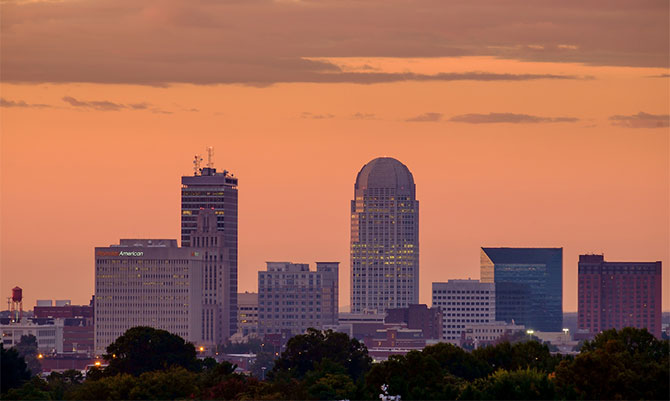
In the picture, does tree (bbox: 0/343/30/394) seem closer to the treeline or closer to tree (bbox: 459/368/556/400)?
the treeline

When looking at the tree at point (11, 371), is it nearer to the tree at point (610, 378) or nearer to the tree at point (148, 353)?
the tree at point (148, 353)

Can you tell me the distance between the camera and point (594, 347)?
155 meters

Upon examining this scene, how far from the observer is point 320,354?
621ft

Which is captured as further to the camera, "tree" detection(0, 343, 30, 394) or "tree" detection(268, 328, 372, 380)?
"tree" detection(268, 328, 372, 380)

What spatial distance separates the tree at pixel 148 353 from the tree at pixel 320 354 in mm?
9359

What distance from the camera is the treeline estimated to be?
5039 inches

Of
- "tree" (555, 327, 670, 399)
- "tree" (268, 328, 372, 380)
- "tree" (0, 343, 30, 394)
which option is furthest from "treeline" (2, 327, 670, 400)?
"tree" (268, 328, 372, 380)

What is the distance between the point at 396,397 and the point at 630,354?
29736 millimetres

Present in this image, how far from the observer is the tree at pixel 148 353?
18412 cm

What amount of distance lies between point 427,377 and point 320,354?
51.9 meters

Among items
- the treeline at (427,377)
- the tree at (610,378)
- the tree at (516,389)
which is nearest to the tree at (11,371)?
the treeline at (427,377)

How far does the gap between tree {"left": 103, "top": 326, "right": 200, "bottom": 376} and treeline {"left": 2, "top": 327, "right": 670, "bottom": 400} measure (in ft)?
0.47

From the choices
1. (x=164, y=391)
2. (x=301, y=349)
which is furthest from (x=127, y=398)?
(x=301, y=349)

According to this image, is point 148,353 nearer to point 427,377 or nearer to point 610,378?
point 427,377
